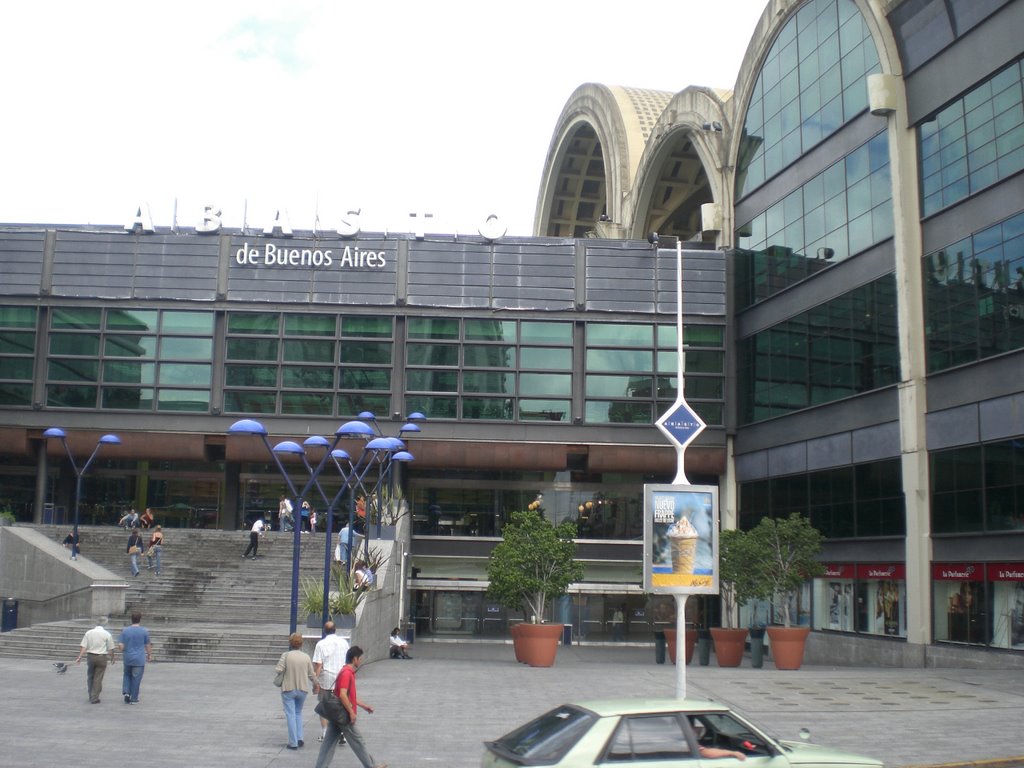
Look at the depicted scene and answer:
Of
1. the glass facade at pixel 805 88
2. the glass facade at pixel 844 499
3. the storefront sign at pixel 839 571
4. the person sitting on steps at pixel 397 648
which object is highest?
the glass facade at pixel 805 88

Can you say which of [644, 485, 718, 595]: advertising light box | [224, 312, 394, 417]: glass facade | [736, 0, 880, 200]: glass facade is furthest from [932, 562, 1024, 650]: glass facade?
[224, 312, 394, 417]: glass facade

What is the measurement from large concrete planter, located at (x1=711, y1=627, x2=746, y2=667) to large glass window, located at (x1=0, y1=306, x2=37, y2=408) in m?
31.2

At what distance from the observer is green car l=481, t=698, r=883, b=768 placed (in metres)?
9.77

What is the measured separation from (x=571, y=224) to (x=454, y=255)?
1522 inches

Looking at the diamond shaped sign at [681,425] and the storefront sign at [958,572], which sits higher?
the diamond shaped sign at [681,425]

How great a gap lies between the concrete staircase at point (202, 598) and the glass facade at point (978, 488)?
18370 mm

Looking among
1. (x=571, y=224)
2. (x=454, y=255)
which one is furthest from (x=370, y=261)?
(x=571, y=224)

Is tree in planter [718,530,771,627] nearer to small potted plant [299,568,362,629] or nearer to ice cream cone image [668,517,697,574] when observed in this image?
small potted plant [299,568,362,629]

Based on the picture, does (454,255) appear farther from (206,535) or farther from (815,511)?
(815,511)

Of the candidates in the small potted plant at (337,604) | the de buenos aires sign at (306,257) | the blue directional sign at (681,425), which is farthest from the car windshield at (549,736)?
the de buenos aires sign at (306,257)

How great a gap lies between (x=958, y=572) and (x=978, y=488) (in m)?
2.59

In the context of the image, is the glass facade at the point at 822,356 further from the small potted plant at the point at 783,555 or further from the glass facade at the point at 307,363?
the glass facade at the point at 307,363

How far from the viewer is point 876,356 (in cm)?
3494

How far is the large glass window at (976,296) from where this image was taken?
28.4m
